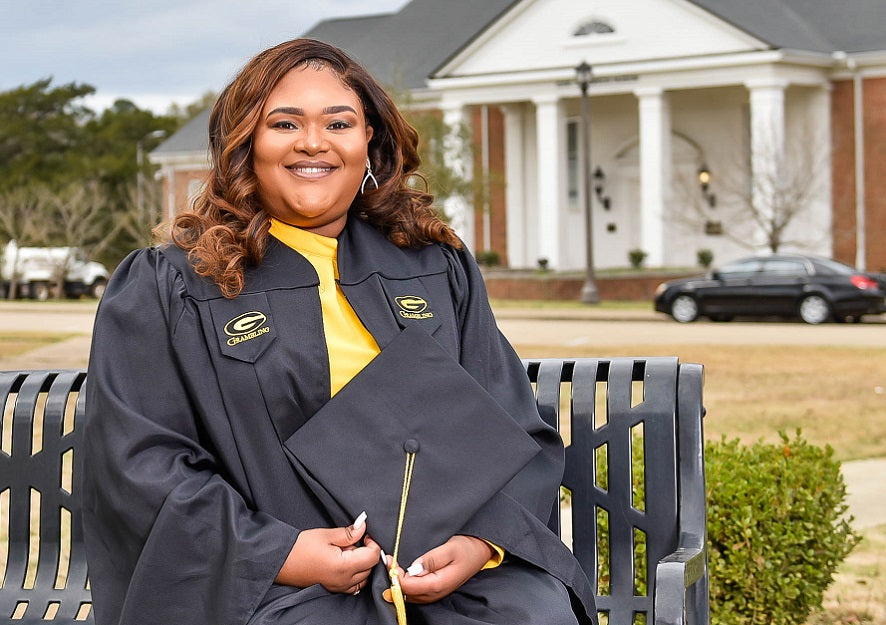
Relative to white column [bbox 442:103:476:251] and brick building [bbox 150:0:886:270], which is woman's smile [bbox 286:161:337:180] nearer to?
brick building [bbox 150:0:886:270]

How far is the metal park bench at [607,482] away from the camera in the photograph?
3.75 metres

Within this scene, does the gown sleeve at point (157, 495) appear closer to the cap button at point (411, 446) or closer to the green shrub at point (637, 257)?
the cap button at point (411, 446)

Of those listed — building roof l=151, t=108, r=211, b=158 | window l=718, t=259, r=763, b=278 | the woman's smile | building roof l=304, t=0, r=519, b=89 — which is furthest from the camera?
building roof l=151, t=108, r=211, b=158

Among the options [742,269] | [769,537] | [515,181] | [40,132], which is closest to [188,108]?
[40,132]

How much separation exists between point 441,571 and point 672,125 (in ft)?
122

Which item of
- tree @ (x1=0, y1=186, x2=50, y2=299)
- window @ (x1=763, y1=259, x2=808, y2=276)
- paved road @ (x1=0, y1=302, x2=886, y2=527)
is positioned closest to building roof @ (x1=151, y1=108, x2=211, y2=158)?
tree @ (x1=0, y1=186, x2=50, y2=299)

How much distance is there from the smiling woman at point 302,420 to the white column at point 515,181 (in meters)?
37.2

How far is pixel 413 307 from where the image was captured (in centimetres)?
337

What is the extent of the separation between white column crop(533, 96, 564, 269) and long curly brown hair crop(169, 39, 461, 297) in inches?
1328

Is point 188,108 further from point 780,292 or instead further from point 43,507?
point 43,507

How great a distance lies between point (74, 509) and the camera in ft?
13.4

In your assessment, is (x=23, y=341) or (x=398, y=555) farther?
(x=23, y=341)

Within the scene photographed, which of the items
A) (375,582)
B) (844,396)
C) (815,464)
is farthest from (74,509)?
(844,396)

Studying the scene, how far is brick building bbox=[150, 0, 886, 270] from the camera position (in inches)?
1364
